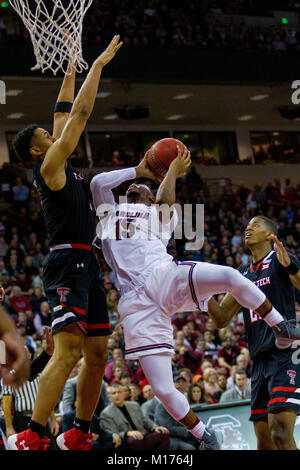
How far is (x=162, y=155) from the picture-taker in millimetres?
5707

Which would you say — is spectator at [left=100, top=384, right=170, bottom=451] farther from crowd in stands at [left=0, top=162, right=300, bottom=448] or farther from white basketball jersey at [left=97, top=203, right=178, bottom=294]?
white basketball jersey at [left=97, top=203, right=178, bottom=294]

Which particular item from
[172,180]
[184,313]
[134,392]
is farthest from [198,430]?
[184,313]

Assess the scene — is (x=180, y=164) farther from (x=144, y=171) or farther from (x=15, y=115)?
(x=15, y=115)

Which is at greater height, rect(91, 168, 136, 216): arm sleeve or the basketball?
the basketball

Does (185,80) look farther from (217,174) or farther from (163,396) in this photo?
(163,396)

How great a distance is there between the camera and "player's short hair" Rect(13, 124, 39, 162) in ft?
18.4

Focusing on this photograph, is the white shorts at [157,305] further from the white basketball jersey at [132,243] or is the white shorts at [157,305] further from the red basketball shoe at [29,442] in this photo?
the red basketball shoe at [29,442]

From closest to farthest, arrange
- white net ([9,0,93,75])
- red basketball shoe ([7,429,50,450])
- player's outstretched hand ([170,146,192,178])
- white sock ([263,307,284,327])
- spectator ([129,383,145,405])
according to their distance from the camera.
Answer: red basketball shoe ([7,429,50,450]) < white sock ([263,307,284,327]) < player's outstretched hand ([170,146,192,178]) < white net ([9,0,93,75]) < spectator ([129,383,145,405])

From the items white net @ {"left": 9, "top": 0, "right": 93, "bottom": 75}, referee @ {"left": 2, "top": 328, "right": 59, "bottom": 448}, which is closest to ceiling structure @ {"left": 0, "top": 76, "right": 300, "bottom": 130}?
referee @ {"left": 2, "top": 328, "right": 59, "bottom": 448}

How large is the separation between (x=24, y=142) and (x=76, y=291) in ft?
4.26

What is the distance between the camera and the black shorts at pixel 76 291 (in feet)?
17.2

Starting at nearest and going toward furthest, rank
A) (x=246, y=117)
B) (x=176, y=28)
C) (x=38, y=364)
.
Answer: (x=38, y=364) < (x=176, y=28) < (x=246, y=117)

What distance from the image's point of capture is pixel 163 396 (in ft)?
17.5

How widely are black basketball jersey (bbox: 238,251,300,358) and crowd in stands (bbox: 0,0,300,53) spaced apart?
13691mm
